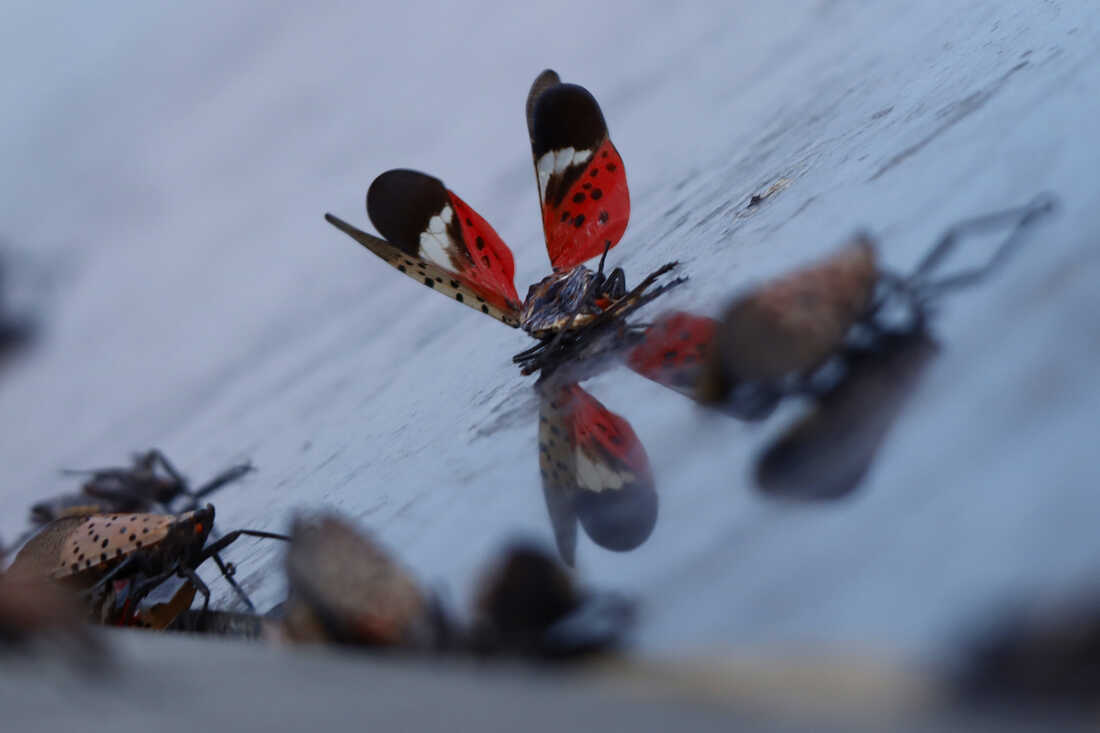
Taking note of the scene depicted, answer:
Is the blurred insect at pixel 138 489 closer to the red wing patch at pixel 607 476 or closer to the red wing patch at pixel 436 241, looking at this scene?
the red wing patch at pixel 436 241

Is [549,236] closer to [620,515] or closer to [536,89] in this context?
[536,89]

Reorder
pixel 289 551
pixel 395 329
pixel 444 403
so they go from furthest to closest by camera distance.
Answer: pixel 395 329
pixel 444 403
pixel 289 551

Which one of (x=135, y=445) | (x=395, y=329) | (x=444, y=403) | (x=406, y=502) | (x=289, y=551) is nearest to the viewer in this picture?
(x=289, y=551)

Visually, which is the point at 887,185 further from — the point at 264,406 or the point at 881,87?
the point at 264,406

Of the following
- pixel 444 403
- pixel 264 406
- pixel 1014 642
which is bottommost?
pixel 1014 642

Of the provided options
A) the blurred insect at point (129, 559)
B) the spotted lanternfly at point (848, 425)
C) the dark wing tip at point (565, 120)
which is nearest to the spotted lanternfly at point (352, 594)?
the spotted lanternfly at point (848, 425)

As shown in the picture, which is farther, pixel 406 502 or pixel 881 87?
pixel 881 87

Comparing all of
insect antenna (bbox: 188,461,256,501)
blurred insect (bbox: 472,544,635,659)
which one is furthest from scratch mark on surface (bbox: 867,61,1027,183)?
insect antenna (bbox: 188,461,256,501)

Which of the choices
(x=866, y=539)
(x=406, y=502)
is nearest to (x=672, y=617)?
(x=866, y=539)

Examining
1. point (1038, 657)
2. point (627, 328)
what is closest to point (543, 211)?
point (627, 328)
